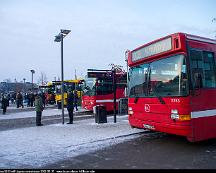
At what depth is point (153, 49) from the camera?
35.5 ft

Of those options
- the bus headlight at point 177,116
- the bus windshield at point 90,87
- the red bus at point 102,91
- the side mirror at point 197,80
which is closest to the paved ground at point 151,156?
the bus headlight at point 177,116

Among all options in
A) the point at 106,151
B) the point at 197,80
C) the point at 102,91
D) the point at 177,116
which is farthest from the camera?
the point at 102,91

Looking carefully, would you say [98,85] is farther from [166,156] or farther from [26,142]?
[166,156]

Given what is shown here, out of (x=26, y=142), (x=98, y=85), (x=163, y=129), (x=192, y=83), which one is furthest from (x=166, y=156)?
(x=98, y=85)

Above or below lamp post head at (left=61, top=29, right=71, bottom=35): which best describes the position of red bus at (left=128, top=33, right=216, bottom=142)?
below

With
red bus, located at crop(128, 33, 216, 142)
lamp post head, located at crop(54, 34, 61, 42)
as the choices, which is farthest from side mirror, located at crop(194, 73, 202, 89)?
lamp post head, located at crop(54, 34, 61, 42)

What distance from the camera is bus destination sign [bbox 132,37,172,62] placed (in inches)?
398

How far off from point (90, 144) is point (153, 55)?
382 cm

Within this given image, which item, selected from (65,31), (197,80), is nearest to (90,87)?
(65,31)

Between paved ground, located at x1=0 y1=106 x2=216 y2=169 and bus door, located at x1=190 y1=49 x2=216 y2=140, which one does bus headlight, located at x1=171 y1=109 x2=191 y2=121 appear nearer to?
bus door, located at x1=190 y1=49 x2=216 y2=140

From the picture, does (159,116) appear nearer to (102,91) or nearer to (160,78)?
(160,78)

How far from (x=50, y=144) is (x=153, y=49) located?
4.95 m

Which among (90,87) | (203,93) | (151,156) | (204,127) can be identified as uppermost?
(90,87)

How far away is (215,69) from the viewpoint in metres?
10.3
